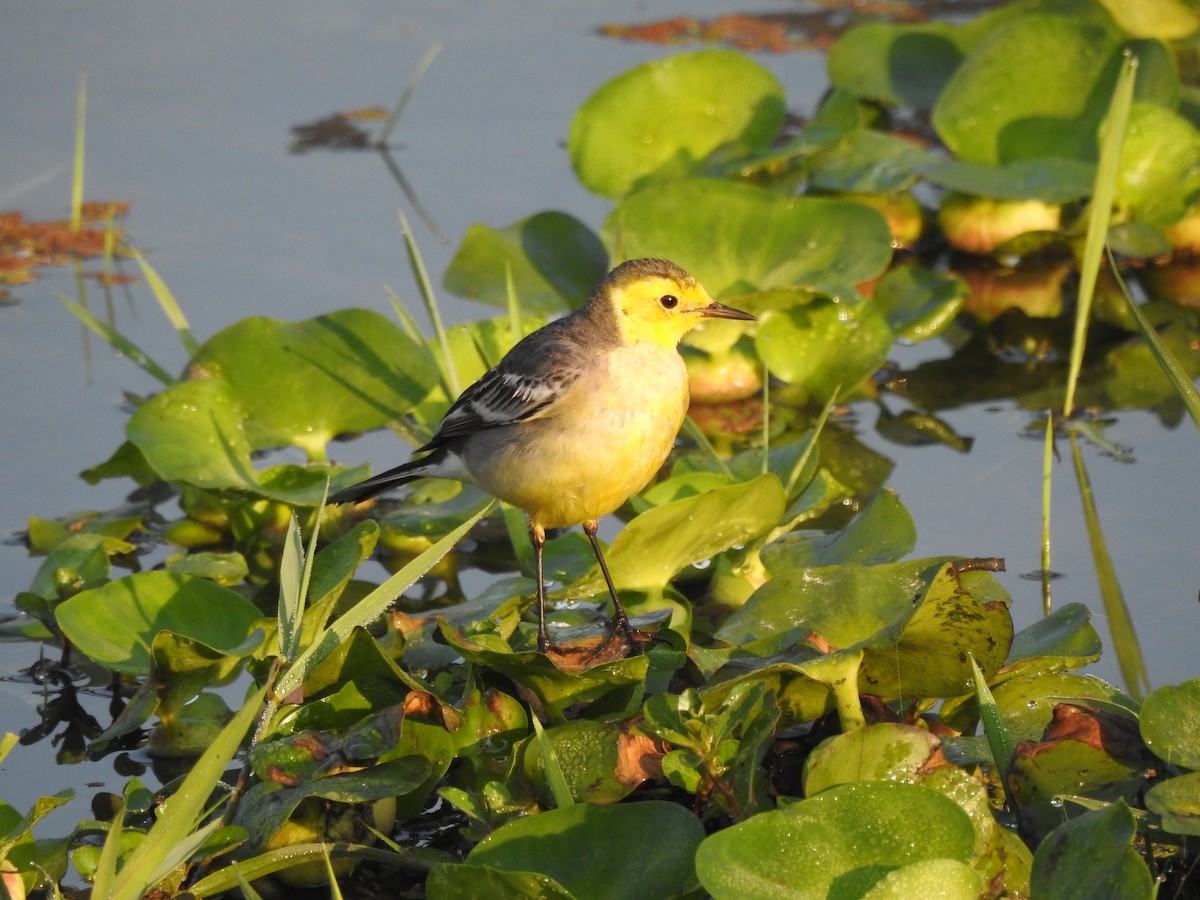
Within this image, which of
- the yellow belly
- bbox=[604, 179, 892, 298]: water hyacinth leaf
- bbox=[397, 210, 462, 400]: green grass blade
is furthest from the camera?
bbox=[604, 179, 892, 298]: water hyacinth leaf

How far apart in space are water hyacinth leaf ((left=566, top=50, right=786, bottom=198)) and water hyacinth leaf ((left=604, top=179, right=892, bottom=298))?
113cm

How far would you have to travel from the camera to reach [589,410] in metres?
4.99

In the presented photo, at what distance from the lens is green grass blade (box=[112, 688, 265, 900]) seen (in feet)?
11.1

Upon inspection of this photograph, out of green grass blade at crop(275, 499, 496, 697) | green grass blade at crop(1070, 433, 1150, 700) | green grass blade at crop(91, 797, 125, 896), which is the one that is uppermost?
green grass blade at crop(275, 499, 496, 697)

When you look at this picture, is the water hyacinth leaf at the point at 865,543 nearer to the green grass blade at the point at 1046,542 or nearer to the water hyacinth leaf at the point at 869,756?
the green grass blade at the point at 1046,542

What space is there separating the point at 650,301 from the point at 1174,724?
7.73 ft

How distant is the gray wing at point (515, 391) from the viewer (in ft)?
16.8

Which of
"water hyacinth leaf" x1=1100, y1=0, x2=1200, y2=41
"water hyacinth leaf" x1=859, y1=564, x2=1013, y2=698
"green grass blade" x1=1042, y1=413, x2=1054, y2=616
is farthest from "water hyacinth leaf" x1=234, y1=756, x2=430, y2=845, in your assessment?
"water hyacinth leaf" x1=1100, y1=0, x2=1200, y2=41

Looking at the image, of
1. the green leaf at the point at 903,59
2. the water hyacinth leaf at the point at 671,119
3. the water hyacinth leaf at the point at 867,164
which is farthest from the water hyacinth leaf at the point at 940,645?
the green leaf at the point at 903,59

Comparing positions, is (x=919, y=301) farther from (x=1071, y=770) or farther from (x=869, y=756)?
(x=869, y=756)

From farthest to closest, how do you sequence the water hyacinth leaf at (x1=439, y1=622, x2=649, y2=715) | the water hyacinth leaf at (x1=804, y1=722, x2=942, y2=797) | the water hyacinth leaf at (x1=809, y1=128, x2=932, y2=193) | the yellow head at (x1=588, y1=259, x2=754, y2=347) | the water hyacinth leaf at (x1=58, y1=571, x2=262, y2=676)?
the water hyacinth leaf at (x1=809, y1=128, x2=932, y2=193), the yellow head at (x1=588, y1=259, x2=754, y2=347), the water hyacinth leaf at (x1=58, y1=571, x2=262, y2=676), the water hyacinth leaf at (x1=439, y1=622, x2=649, y2=715), the water hyacinth leaf at (x1=804, y1=722, x2=942, y2=797)

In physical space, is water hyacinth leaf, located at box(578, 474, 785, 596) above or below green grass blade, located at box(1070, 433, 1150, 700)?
above

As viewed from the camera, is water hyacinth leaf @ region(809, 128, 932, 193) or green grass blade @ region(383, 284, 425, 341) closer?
green grass blade @ region(383, 284, 425, 341)

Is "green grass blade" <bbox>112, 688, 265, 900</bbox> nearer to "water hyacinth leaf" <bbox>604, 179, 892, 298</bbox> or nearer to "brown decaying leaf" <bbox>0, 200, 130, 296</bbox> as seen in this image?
"water hyacinth leaf" <bbox>604, 179, 892, 298</bbox>
